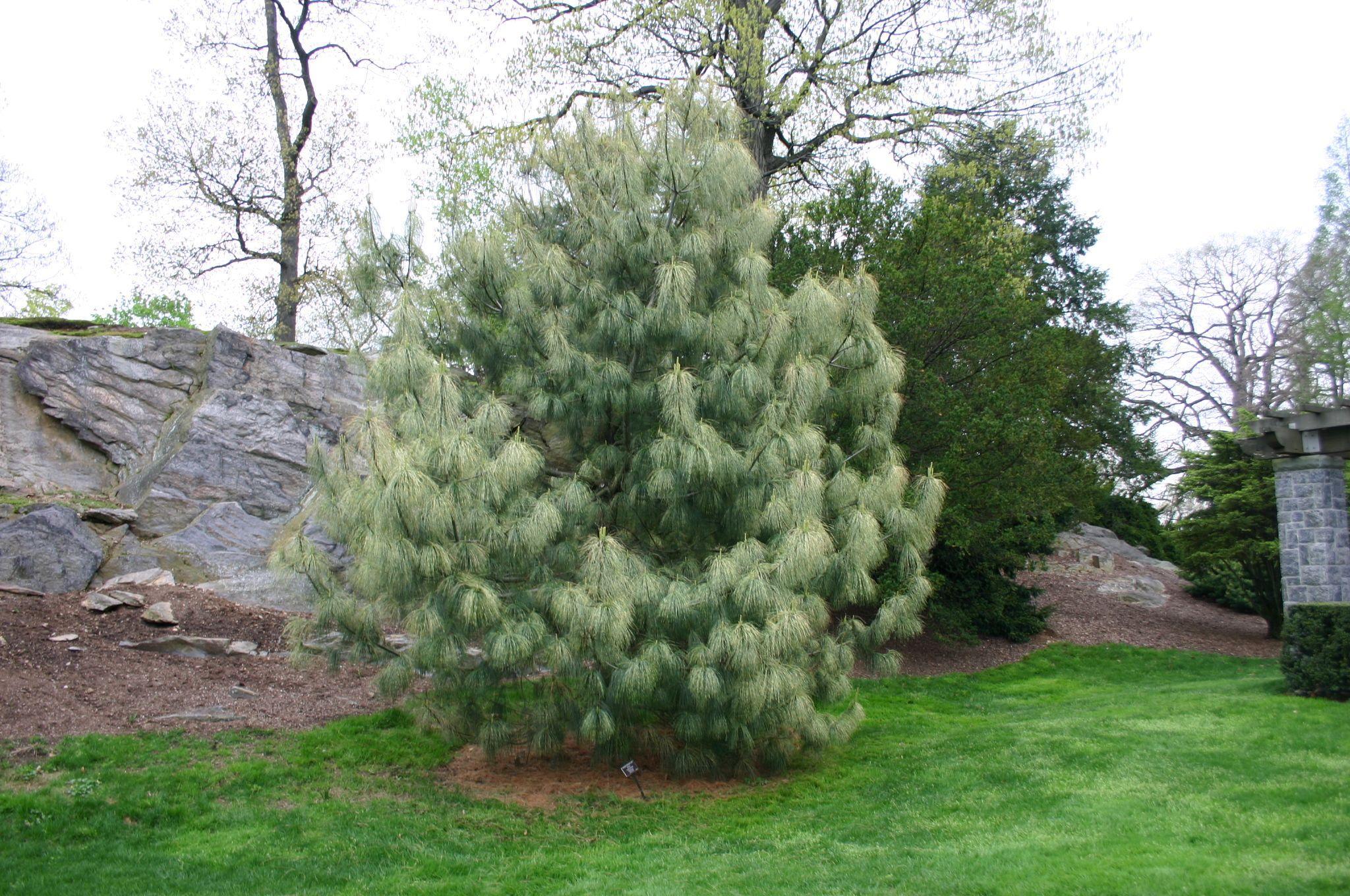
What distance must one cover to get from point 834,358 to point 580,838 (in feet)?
15.5

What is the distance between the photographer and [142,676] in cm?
814

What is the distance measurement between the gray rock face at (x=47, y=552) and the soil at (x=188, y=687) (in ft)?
1.10

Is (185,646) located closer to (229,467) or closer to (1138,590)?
(229,467)

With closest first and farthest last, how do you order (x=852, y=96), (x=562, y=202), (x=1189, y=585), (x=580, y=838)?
(x=580, y=838) → (x=562, y=202) → (x=852, y=96) → (x=1189, y=585)

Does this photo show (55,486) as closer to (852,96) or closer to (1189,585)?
(852,96)

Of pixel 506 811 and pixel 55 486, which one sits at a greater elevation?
pixel 55 486

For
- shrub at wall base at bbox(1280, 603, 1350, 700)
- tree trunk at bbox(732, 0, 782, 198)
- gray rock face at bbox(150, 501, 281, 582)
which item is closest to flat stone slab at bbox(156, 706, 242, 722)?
gray rock face at bbox(150, 501, 281, 582)

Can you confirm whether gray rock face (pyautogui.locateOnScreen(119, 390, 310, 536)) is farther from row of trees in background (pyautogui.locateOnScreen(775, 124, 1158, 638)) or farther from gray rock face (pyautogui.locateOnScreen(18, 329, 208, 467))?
row of trees in background (pyautogui.locateOnScreen(775, 124, 1158, 638))

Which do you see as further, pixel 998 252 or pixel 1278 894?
pixel 998 252

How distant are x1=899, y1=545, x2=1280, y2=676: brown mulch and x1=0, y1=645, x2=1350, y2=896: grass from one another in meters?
5.50

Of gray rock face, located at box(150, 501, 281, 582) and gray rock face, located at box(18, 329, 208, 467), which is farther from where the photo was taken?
gray rock face, located at box(18, 329, 208, 467)

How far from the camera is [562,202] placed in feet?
28.5

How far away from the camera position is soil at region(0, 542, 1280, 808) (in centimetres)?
731

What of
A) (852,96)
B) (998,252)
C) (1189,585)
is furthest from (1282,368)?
(852,96)
